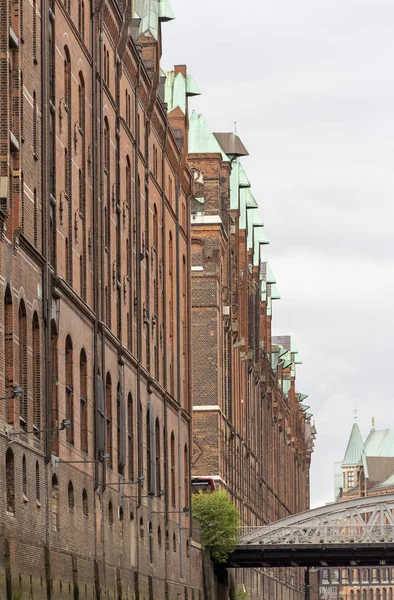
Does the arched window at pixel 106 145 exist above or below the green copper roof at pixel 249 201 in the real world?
below

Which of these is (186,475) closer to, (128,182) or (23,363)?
(128,182)

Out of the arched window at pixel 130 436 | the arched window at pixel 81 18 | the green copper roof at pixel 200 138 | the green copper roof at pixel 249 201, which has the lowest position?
the arched window at pixel 130 436

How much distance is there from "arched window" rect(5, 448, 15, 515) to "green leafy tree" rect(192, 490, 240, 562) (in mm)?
43485

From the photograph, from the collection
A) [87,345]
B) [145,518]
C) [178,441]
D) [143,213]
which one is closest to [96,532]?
[87,345]

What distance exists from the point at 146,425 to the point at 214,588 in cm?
2384

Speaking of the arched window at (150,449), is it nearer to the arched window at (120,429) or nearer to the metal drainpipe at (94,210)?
the arched window at (120,429)

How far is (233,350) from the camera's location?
101m

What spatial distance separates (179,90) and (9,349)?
47.8 m

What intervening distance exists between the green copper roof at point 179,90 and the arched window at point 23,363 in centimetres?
4250

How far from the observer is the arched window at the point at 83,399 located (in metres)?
48.1

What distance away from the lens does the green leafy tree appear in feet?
264

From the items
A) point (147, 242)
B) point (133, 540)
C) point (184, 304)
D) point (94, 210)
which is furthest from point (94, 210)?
point (184, 304)

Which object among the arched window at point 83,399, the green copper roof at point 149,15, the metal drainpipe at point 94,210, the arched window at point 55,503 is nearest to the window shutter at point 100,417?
the metal drainpipe at point 94,210

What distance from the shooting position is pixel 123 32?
184 ft
